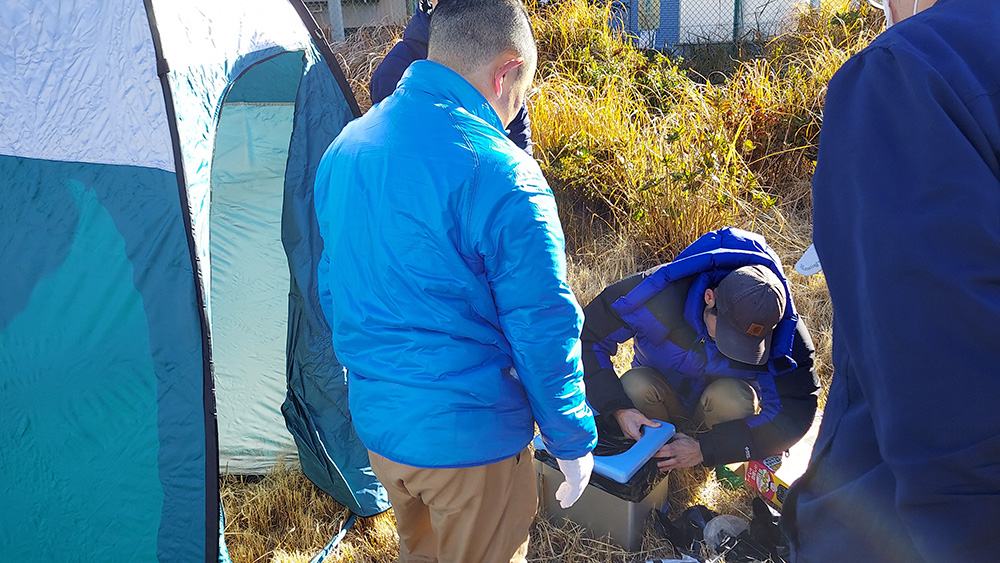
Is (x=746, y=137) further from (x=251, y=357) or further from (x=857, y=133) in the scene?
(x=857, y=133)

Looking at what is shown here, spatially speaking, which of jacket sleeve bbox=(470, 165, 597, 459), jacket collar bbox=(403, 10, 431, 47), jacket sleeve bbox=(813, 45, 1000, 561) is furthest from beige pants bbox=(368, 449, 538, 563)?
jacket collar bbox=(403, 10, 431, 47)

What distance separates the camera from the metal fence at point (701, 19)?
726 cm

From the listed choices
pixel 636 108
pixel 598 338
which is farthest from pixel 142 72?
pixel 636 108

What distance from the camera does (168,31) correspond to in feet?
6.57

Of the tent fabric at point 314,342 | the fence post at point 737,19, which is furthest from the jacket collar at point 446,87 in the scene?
the fence post at point 737,19

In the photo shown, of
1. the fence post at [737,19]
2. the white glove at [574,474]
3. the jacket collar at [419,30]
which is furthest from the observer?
the fence post at [737,19]

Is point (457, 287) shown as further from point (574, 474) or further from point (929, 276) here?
point (929, 276)

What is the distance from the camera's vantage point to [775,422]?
251 cm

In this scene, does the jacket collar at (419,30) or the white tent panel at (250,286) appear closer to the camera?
the white tent panel at (250,286)

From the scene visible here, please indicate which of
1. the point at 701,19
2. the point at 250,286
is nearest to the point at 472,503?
the point at 250,286

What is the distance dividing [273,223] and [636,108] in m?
3.37

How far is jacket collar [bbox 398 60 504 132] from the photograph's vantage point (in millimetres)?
1527

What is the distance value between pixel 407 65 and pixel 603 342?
4.69ft

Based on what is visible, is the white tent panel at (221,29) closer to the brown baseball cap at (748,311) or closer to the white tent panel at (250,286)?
the white tent panel at (250,286)
